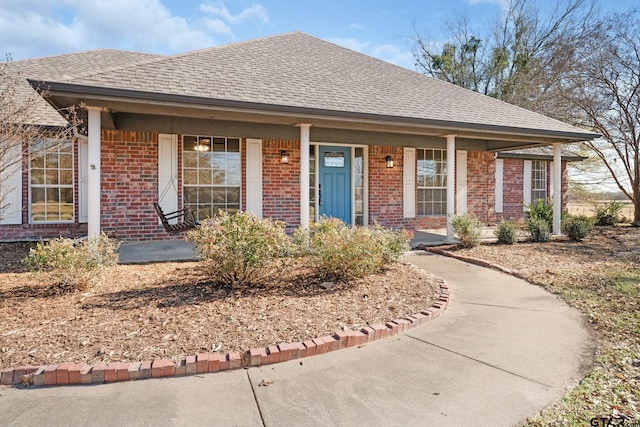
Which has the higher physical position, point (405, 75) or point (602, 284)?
point (405, 75)

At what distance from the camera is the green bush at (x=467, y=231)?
7.86 m

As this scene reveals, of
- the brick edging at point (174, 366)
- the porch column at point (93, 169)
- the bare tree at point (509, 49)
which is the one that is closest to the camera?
the brick edging at point (174, 366)

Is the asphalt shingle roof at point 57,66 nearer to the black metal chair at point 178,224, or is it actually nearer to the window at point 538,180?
the black metal chair at point 178,224

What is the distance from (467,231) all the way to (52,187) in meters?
8.89

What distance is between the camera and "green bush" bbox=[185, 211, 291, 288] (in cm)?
425

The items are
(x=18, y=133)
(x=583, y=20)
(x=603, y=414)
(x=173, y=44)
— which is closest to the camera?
(x=603, y=414)

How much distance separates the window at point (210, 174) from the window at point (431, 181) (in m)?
5.29

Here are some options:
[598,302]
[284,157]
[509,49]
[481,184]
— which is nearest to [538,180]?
[481,184]

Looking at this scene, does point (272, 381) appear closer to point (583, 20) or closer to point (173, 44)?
point (583, 20)

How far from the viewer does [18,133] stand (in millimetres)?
4367

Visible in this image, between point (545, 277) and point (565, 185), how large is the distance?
35.2 ft

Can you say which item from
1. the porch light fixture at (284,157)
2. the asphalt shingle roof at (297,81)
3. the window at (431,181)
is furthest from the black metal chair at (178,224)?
the window at (431,181)

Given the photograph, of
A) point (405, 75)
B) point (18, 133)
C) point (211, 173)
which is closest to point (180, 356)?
point (18, 133)

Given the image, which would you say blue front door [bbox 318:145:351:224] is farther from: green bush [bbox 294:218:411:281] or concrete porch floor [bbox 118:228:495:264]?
green bush [bbox 294:218:411:281]
